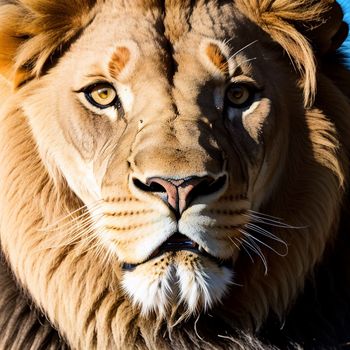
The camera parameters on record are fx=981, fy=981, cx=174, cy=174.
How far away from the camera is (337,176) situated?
459 centimetres

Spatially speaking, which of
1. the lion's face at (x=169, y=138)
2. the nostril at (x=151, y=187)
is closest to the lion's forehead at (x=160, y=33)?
the lion's face at (x=169, y=138)

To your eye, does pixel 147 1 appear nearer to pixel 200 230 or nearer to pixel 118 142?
pixel 118 142

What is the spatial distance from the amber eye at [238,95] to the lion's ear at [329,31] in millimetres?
502

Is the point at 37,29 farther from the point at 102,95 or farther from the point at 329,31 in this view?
the point at 329,31

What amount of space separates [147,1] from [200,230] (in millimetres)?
1200

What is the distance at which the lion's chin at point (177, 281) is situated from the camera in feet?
12.6

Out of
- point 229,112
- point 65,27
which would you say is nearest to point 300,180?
point 229,112

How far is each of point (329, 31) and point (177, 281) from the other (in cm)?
154

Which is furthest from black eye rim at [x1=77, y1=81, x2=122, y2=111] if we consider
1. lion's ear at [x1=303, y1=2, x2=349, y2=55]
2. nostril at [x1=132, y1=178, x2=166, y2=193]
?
lion's ear at [x1=303, y1=2, x2=349, y2=55]

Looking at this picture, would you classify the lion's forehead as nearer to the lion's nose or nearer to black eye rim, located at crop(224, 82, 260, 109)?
black eye rim, located at crop(224, 82, 260, 109)

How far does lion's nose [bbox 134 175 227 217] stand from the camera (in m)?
3.73

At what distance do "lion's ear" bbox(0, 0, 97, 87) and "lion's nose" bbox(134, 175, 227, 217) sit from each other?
40.1 inches

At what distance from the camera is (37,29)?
4.45m

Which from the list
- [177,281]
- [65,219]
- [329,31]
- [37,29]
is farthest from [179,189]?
[329,31]
